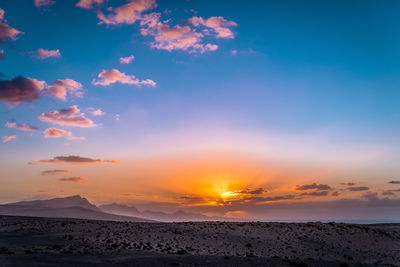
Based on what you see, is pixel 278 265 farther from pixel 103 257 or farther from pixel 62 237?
pixel 62 237

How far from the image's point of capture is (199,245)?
38.7 metres

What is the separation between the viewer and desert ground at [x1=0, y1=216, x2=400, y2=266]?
95.7 feet

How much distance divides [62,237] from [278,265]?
28.7 metres

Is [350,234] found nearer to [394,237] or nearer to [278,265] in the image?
[394,237]

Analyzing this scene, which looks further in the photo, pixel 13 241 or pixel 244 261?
pixel 13 241

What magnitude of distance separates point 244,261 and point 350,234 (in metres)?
28.0

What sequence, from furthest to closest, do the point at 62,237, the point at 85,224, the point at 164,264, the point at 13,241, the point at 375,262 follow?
the point at 85,224 < the point at 62,237 < the point at 13,241 < the point at 375,262 < the point at 164,264

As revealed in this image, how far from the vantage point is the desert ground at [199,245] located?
95.7ft

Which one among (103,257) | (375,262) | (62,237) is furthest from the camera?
(62,237)

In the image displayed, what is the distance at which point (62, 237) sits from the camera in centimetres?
4091

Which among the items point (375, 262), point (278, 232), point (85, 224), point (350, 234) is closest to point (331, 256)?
point (375, 262)

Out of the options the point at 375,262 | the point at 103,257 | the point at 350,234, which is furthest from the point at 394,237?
the point at 103,257

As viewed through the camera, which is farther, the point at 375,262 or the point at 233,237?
the point at 233,237

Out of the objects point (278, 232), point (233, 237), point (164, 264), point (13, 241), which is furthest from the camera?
point (278, 232)
